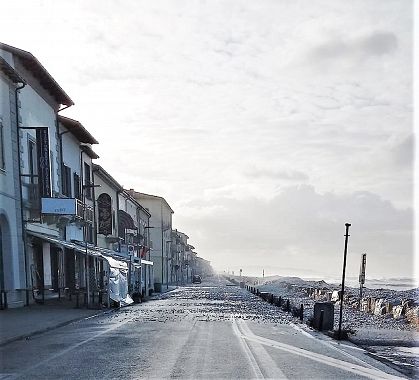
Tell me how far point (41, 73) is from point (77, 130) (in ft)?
25.7

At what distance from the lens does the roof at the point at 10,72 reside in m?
21.8

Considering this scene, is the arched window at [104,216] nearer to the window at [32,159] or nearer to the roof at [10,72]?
the window at [32,159]

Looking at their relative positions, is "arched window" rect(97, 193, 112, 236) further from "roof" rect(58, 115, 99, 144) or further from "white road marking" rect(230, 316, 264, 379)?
"white road marking" rect(230, 316, 264, 379)

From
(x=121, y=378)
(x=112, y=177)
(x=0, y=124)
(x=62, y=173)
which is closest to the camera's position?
(x=121, y=378)

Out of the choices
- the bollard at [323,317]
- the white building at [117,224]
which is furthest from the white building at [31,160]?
the bollard at [323,317]

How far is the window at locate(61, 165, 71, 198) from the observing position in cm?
3253

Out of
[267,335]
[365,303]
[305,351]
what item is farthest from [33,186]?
[365,303]

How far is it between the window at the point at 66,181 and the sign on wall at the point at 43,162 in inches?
253

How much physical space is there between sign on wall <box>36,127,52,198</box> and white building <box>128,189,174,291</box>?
188 feet

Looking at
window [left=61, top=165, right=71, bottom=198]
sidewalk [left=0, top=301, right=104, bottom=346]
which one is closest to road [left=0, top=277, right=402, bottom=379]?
sidewalk [left=0, top=301, right=104, bottom=346]

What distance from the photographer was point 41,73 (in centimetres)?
2697

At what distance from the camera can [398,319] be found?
25.8m

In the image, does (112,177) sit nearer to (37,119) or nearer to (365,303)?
(37,119)

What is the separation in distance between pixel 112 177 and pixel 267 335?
112ft
